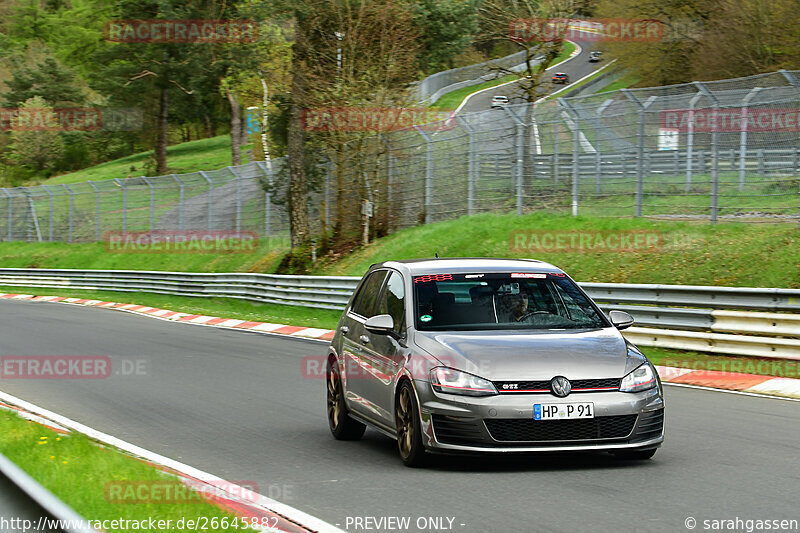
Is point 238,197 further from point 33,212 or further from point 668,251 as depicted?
point 668,251

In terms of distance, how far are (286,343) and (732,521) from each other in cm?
1496

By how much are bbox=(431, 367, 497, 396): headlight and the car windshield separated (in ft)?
2.28

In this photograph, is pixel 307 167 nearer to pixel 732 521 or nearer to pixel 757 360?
pixel 757 360

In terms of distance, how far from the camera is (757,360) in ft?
46.2

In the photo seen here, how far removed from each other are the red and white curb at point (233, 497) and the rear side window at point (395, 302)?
1755mm

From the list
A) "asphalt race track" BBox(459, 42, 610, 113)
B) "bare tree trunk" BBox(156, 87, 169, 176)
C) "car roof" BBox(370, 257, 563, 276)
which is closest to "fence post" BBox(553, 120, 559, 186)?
"car roof" BBox(370, 257, 563, 276)

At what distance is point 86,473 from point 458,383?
8.29 feet

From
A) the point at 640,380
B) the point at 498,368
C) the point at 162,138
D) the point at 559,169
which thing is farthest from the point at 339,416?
the point at 162,138

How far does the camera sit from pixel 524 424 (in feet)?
23.4

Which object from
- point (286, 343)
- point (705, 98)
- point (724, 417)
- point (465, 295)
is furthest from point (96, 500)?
point (705, 98)

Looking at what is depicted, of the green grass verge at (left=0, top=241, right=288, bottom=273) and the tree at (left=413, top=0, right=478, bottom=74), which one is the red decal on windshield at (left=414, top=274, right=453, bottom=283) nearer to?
the green grass verge at (left=0, top=241, right=288, bottom=273)

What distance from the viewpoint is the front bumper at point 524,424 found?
712 centimetres

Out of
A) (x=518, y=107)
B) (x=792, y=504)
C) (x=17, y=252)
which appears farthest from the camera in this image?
(x=17, y=252)

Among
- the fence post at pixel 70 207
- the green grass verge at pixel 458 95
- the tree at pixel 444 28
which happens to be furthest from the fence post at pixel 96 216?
the green grass verge at pixel 458 95
